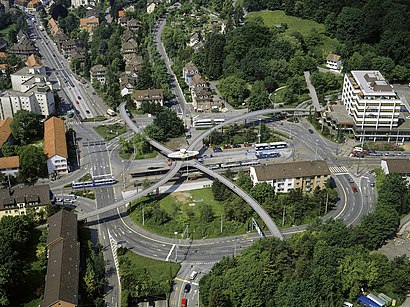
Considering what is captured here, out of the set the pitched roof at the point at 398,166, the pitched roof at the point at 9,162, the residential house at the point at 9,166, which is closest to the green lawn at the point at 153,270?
the residential house at the point at 9,166

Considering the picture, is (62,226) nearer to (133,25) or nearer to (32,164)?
(32,164)

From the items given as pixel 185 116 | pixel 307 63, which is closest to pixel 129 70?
pixel 185 116

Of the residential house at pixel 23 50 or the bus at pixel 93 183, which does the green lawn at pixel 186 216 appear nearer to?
the bus at pixel 93 183

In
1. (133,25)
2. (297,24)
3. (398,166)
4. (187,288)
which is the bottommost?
(187,288)

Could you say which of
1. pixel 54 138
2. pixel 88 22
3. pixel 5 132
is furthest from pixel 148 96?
pixel 88 22

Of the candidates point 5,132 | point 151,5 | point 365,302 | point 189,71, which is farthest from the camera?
point 151,5

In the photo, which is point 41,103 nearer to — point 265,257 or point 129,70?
point 129,70
